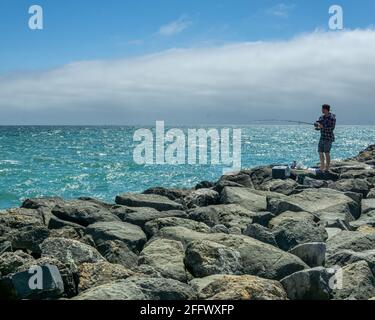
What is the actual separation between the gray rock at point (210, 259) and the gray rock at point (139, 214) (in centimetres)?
232

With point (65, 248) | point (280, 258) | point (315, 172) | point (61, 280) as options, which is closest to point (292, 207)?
point (280, 258)

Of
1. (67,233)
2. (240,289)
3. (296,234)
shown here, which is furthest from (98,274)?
(296,234)

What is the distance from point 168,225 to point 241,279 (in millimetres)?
2902

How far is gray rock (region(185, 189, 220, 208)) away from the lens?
10948 mm

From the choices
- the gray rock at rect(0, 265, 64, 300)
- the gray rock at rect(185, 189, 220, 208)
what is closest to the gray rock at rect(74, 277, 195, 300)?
the gray rock at rect(0, 265, 64, 300)

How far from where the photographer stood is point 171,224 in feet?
26.3

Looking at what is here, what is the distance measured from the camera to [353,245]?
7.03m

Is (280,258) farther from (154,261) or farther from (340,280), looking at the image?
(154,261)

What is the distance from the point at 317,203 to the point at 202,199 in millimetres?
2093

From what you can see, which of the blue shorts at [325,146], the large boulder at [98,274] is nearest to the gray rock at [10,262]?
the large boulder at [98,274]

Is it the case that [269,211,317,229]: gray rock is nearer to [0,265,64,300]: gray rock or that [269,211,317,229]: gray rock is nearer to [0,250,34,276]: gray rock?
[0,250,34,276]: gray rock

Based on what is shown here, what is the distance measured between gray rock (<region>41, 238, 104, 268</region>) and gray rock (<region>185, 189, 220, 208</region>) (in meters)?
4.77

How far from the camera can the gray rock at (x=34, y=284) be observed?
513cm

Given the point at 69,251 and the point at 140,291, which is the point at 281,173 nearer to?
the point at 69,251
